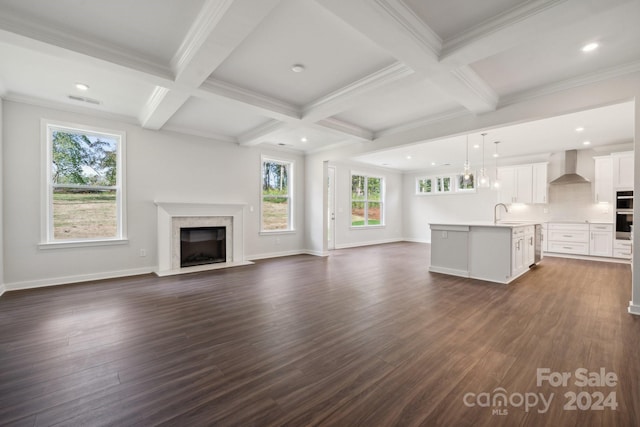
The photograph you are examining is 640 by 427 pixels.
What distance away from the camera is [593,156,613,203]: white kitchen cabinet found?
627cm

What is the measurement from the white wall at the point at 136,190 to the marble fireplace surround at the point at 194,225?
195mm

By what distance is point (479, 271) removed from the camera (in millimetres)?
4723

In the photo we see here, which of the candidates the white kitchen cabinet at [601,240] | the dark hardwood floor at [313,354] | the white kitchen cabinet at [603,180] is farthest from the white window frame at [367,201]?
the white kitchen cabinet at [603,180]

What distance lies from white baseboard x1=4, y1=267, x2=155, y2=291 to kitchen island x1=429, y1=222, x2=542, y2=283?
554 centimetres

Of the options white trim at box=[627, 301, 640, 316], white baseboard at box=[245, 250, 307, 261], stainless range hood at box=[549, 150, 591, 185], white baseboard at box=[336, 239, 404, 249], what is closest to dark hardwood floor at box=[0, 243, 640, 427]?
white trim at box=[627, 301, 640, 316]

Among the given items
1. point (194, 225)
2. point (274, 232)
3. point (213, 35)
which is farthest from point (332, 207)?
point (213, 35)

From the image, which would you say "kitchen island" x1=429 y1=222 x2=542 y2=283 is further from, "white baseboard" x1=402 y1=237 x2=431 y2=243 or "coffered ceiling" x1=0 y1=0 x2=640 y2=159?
"white baseboard" x1=402 y1=237 x2=431 y2=243

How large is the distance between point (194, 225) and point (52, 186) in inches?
87.0

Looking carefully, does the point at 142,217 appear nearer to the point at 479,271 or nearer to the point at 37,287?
the point at 37,287

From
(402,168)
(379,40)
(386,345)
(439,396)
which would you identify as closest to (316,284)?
(386,345)

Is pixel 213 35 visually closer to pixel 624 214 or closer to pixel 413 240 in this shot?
pixel 624 214

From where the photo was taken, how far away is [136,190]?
5.08 meters

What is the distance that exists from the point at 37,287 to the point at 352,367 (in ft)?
16.4

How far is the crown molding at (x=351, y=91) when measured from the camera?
308 centimetres
